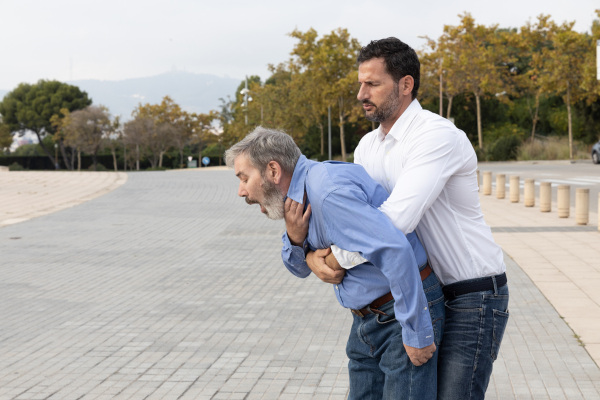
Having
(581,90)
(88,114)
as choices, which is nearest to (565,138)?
(581,90)

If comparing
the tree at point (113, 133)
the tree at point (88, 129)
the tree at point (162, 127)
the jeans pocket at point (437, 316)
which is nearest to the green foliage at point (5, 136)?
the tree at point (88, 129)

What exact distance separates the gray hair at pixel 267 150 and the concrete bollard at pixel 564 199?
1320cm

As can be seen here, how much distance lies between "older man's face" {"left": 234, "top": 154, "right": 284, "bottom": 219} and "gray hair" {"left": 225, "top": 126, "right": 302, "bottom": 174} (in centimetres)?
2

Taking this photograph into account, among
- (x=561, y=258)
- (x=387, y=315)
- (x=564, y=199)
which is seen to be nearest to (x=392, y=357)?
(x=387, y=315)

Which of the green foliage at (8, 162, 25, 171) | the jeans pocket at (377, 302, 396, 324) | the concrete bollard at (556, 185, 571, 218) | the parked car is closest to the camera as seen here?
the jeans pocket at (377, 302, 396, 324)

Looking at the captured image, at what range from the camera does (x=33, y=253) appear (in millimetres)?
11305

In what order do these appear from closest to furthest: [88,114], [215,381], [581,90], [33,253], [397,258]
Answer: [397,258] → [215,381] → [33,253] → [581,90] → [88,114]

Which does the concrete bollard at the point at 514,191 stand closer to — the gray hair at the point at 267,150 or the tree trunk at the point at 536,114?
the gray hair at the point at 267,150

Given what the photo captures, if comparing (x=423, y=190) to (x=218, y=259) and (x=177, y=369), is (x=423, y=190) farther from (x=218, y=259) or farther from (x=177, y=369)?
(x=218, y=259)

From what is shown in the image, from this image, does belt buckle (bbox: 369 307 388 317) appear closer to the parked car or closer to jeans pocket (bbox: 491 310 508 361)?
jeans pocket (bbox: 491 310 508 361)

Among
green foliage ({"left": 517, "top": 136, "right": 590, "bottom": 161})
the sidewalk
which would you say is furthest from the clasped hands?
green foliage ({"left": 517, "top": 136, "right": 590, "bottom": 161})

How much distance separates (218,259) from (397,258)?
8.26 m

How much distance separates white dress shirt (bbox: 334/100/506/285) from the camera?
7.75 feet

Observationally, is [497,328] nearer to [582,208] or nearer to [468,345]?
[468,345]
